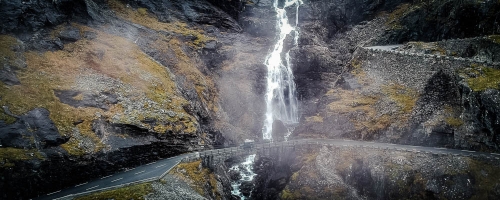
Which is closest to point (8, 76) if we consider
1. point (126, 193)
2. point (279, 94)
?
point (126, 193)

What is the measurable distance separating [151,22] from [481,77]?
5320cm

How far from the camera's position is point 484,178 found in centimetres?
3188

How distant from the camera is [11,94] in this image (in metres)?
32.9

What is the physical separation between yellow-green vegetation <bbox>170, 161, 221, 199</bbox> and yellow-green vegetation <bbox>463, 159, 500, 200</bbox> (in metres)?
26.0

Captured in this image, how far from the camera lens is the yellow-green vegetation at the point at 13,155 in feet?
89.5

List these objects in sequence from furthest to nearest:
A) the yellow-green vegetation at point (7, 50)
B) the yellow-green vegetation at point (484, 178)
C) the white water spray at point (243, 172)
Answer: the white water spray at point (243, 172)
the yellow-green vegetation at point (7, 50)
the yellow-green vegetation at point (484, 178)

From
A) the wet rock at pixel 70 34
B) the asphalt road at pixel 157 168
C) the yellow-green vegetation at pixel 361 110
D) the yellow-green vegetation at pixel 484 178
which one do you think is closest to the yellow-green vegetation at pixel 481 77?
the asphalt road at pixel 157 168

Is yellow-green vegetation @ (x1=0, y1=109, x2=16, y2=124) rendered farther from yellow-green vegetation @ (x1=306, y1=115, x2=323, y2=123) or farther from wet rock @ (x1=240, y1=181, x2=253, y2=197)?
yellow-green vegetation @ (x1=306, y1=115, x2=323, y2=123)

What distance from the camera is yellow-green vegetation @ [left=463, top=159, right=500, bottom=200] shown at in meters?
31.2

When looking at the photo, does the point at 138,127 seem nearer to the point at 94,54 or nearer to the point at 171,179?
the point at 171,179

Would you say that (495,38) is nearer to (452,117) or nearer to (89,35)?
(452,117)

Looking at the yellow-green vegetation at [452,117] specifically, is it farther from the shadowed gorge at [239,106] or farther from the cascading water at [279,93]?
the cascading water at [279,93]

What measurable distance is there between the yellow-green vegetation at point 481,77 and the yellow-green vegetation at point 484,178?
9154 mm

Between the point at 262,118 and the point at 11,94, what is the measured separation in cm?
3795
